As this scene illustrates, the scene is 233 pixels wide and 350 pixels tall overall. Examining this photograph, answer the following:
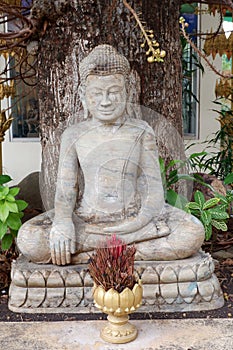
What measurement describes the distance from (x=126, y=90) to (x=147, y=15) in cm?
59

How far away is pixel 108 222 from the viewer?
213 centimetres

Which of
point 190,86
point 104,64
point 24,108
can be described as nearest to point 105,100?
point 104,64

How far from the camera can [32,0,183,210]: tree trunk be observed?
244cm

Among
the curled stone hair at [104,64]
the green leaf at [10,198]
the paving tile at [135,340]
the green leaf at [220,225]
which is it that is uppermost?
the curled stone hair at [104,64]

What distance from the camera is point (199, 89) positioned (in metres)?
4.47

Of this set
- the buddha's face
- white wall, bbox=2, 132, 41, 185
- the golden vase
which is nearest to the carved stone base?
the golden vase

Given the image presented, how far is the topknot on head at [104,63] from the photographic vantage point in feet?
6.61

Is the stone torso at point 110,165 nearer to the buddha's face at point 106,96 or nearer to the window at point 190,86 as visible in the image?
the buddha's face at point 106,96

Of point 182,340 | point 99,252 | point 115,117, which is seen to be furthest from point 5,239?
point 182,340

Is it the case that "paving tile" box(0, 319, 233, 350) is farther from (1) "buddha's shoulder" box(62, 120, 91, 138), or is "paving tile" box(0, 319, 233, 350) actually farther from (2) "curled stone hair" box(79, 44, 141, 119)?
(2) "curled stone hair" box(79, 44, 141, 119)

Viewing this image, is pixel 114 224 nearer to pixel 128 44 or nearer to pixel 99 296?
pixel 99 296

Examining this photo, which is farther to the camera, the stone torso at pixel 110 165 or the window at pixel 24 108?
the window at pixel 24 108

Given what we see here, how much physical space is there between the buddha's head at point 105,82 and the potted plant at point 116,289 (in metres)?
0.73

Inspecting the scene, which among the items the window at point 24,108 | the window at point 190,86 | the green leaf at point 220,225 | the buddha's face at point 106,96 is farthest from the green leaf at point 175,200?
the window at point 24,108
